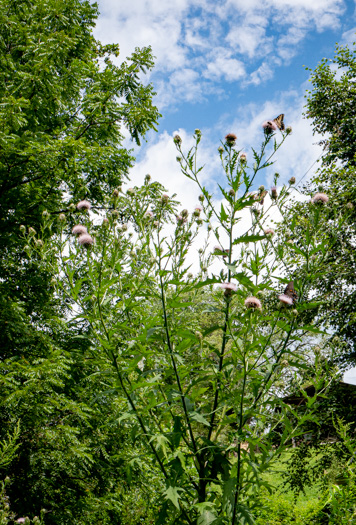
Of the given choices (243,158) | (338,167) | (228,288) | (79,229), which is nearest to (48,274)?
(79,229)

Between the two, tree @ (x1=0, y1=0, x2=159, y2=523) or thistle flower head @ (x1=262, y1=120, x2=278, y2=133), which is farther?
tree @ (x1=0, y1=0, x2=159, y2=523)

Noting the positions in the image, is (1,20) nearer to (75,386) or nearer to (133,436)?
(75,386)

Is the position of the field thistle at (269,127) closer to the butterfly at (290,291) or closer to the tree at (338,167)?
the butterfly at (290,291)

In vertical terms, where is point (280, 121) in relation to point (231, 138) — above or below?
above

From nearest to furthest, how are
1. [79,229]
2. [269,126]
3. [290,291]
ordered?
[290,291] < [79,229] < [269,126]

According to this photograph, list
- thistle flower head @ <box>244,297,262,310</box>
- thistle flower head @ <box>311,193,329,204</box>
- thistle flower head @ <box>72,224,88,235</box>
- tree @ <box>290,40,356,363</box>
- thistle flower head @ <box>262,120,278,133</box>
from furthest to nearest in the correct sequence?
1. tree @ <box>290,40,356,363</box>
2. thistle flower head @ <box>262,120,278,133</box>
3. thistle flower head @ <box>72,224,88,235</box>
4. thistle flower head @ <box>311,193,329,204</box>
5. thistle flower head @ <box>244,297,262,310</box>

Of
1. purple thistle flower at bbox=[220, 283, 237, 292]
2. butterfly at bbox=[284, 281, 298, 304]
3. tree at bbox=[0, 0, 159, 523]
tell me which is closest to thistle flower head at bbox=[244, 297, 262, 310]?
purple thistle flower at bbox=[220, 283, 237, 292]

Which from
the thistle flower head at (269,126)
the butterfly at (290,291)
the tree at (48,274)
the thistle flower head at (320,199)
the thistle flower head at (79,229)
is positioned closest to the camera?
the butterfly at (290,291)

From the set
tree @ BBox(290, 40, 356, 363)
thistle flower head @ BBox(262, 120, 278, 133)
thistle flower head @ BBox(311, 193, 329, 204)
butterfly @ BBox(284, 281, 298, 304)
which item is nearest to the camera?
butterfly @ BBox(284, 281, 298, 304)

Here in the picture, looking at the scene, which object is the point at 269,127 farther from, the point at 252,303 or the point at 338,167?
the point at 338,167

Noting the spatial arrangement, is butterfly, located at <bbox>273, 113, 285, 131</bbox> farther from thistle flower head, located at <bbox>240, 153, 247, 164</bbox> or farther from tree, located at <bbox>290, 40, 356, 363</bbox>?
tree, located at <bbox>290, 40, 356, 363</bbox>

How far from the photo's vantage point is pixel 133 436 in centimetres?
146

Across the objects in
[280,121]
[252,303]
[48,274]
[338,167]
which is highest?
[338,167]

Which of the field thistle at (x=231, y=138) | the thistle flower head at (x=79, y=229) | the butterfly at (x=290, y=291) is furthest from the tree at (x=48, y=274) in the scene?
the butterfly at (x=290, y=291)
